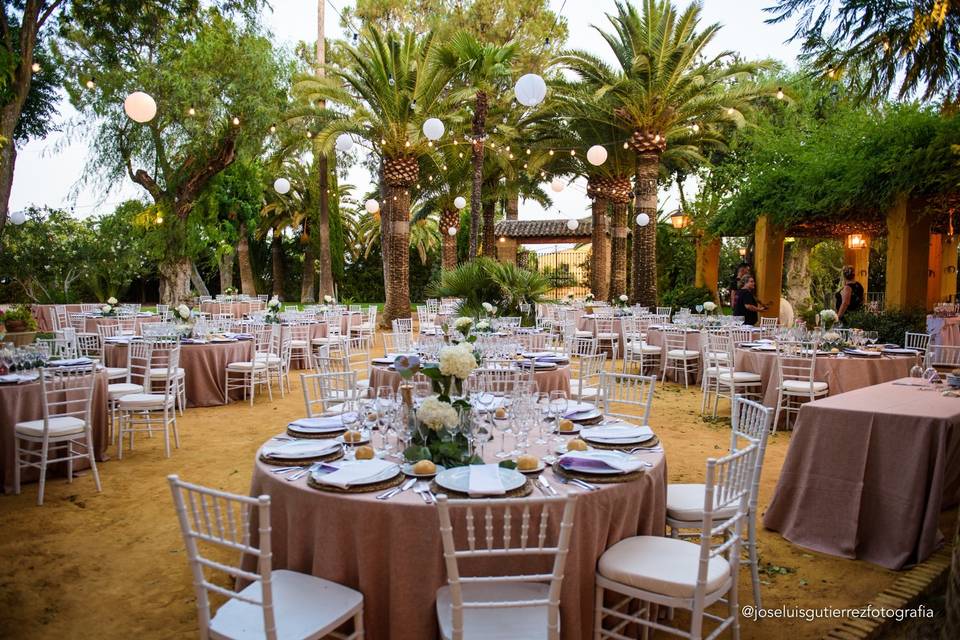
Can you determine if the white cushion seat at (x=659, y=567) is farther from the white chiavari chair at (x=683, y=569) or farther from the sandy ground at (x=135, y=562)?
the sandy ground at (x=135, y=562)

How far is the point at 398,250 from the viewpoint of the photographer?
16.0 metres

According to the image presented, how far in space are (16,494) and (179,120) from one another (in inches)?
503

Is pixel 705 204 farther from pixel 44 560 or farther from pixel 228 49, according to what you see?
pixel 44 560

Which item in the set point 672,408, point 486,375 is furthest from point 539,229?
point 486,375

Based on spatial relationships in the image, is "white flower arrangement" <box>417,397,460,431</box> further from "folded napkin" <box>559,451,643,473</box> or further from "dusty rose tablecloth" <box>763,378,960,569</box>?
"dusty rose tablecloth" <box>763,378,960,569</box>

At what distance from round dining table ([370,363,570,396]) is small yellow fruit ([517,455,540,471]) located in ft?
10.2

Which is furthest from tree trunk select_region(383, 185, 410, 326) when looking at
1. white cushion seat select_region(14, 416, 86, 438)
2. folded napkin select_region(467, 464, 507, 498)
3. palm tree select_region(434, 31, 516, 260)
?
folded napkin select_region(467, 464, 507, 498)

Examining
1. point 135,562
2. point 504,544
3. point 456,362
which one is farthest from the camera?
point 135,562

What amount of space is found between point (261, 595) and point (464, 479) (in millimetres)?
843

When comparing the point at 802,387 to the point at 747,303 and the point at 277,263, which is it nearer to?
the point at 747,303

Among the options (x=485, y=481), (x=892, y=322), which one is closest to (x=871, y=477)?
(x=485, y=481)

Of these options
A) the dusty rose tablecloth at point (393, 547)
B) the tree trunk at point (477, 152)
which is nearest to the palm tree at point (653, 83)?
the tree trunk at point (477, 152)

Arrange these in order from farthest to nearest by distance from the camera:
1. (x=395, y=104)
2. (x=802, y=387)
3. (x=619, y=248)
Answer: (x=619, y=248) < (x=395, y=104) < (x=802, y=387)

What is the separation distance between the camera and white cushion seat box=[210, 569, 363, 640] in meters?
2.10
